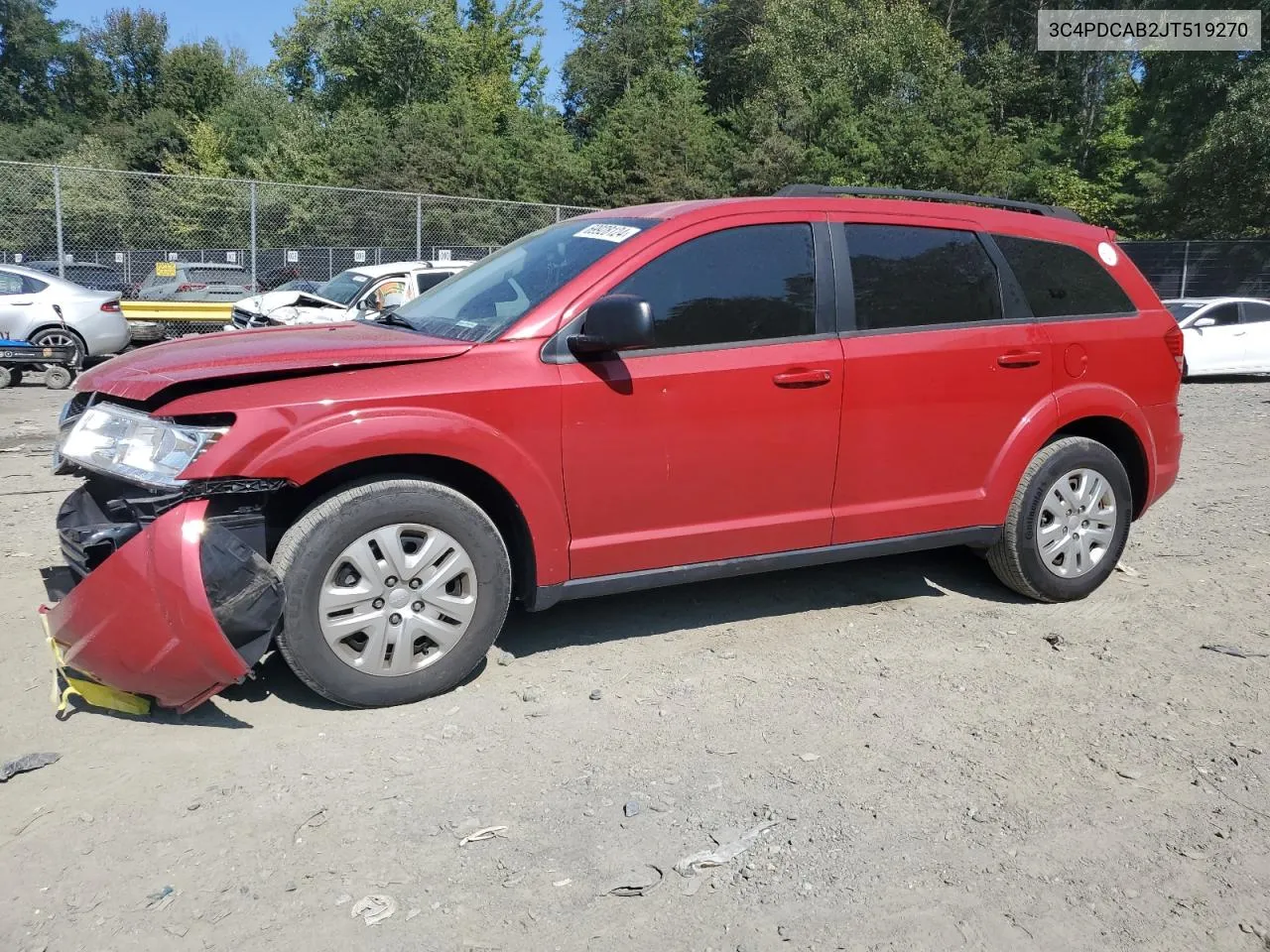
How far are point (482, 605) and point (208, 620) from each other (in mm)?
948

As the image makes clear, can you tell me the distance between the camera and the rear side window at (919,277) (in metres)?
4.62

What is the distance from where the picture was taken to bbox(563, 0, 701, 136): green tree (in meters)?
58.7

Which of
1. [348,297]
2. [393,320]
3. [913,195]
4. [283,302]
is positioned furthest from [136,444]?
[283,302]

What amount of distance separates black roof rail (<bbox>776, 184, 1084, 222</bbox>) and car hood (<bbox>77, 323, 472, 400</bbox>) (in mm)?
1789

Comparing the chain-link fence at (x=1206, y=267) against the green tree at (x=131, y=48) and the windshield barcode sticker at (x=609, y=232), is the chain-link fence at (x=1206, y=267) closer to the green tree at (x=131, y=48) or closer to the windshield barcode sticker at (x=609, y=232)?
the windshield barcode sticker at (x=609, y=232)

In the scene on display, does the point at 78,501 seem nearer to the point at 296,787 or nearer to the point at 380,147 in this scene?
the point at 296,787

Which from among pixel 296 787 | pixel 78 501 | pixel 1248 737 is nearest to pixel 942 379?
pixel 1248 737

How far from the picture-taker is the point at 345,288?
48.6ft

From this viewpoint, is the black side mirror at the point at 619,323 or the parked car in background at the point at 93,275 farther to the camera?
the parked car in background at the point at 93,275

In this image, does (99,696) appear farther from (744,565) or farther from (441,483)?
(744,565)

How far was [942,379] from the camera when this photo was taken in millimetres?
4676

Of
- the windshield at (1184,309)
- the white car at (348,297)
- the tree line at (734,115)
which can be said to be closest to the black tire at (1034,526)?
the white car at (348,297)

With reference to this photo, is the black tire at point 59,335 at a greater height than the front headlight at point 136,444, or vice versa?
the black tire at point 59,335

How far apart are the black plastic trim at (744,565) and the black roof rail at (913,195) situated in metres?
1.53
